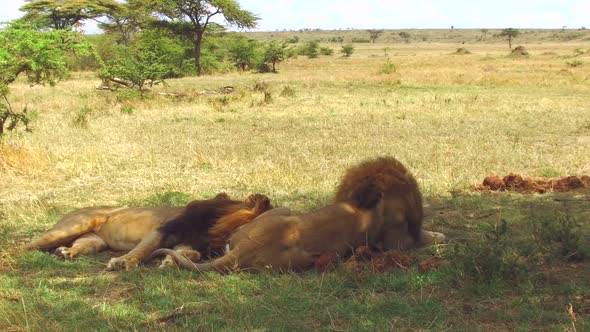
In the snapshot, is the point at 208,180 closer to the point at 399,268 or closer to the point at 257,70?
the point at 399,268

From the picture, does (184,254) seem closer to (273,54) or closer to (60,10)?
(273,54)

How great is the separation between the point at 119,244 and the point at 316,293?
211 cm

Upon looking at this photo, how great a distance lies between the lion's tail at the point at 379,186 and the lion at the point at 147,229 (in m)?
0.72

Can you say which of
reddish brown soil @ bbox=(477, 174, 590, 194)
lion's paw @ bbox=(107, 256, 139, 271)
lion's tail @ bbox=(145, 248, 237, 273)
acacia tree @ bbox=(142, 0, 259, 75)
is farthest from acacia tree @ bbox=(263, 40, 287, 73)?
lion's tail @ bbox=(145, 248, 237, 273)

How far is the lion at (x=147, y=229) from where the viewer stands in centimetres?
486

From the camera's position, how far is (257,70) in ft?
120

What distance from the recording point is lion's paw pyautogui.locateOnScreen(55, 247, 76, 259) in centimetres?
513

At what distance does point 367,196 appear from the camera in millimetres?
4586

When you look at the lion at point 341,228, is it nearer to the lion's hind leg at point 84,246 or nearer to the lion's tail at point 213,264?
the lion's tail at point 213,264

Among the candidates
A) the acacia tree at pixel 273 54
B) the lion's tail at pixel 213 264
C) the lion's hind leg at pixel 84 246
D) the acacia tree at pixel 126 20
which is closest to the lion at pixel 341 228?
the lion's tail at pixel 213 264

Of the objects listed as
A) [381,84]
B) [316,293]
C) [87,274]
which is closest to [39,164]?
[87,274]

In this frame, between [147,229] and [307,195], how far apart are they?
95.0 inches

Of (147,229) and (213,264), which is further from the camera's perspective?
(147,229)

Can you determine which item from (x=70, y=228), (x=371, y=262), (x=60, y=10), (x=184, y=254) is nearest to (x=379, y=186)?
(x=371, y=262)
